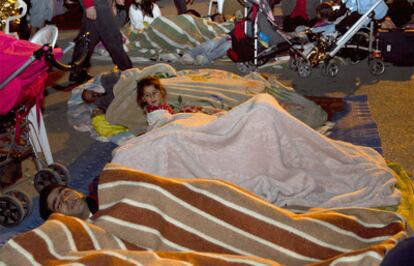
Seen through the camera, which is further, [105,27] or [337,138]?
[105,27]

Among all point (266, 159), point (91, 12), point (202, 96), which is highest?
point (91, 12)

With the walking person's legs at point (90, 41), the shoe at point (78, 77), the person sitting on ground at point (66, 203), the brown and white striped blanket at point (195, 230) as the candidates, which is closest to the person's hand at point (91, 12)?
the walking person's legs at point (90, 41)

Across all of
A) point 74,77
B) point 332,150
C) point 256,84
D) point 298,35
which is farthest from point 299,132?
point 74,77

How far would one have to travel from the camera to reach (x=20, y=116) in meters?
3.99

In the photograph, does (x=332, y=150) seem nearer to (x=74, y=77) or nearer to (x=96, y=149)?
(x=96, y=149)

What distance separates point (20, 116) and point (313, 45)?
312 cm

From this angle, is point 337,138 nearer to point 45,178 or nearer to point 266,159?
point 266,159

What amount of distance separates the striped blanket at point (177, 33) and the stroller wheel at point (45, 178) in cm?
320

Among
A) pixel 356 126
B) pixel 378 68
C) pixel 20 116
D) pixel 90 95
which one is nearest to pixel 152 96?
pixel 20 116

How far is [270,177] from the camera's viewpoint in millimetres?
3551

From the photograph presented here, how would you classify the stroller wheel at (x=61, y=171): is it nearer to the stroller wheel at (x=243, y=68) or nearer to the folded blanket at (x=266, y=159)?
the folded blanket at (x=266, y=159)

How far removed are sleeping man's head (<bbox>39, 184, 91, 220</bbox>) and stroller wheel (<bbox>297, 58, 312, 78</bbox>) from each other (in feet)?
10.8

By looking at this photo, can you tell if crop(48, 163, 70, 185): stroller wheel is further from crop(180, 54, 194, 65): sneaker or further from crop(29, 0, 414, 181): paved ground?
crop(180, 54, 194, 65): sneaker

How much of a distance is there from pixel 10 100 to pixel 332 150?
1.78 metres
